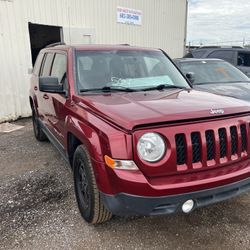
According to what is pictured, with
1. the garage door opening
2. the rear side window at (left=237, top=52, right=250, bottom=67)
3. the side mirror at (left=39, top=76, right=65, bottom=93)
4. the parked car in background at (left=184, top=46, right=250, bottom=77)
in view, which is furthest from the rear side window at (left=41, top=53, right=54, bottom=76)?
the garage door opening

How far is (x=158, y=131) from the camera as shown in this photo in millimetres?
2354

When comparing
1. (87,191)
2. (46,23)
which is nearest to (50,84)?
(87,191)

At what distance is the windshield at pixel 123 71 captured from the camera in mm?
3521

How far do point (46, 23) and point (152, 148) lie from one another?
723cm

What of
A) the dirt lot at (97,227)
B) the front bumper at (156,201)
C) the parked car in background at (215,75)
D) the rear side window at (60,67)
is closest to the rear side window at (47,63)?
the rear side window at (60,67)

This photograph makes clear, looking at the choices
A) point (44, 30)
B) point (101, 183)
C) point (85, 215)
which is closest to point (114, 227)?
point (85, 215)

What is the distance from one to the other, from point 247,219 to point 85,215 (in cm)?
170

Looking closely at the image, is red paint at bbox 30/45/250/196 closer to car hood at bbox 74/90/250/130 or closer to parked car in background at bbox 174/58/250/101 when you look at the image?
car hood at bbox 74/90/250/130

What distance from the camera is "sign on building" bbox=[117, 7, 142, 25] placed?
34.3 feet

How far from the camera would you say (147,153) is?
236 centimetres

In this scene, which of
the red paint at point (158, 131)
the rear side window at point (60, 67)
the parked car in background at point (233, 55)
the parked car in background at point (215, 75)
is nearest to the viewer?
the red paint at point (158, 131)

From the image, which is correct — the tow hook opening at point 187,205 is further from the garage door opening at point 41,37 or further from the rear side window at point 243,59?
the garage door opening at point 41,37

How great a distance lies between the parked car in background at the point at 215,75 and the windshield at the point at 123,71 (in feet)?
6.96

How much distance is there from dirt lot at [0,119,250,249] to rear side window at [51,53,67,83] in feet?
4.74
